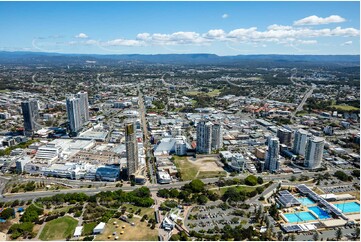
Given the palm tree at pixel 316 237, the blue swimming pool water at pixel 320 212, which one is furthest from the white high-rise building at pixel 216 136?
the palm tree at pixel 316 237

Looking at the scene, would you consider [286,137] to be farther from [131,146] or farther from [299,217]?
[131,146]

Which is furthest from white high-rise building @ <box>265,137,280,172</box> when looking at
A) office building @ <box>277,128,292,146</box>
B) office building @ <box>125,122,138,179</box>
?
office building @ <box>125,122,138,179</box>

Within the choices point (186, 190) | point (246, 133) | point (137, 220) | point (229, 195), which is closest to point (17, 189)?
point (137, 220)

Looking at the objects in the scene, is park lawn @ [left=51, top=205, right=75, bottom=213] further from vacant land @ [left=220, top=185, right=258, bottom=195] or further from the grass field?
the grass field

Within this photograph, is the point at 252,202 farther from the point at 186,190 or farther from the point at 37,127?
the point at 37,127

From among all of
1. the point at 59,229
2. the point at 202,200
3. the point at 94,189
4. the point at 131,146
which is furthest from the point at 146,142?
the point at 59,229
